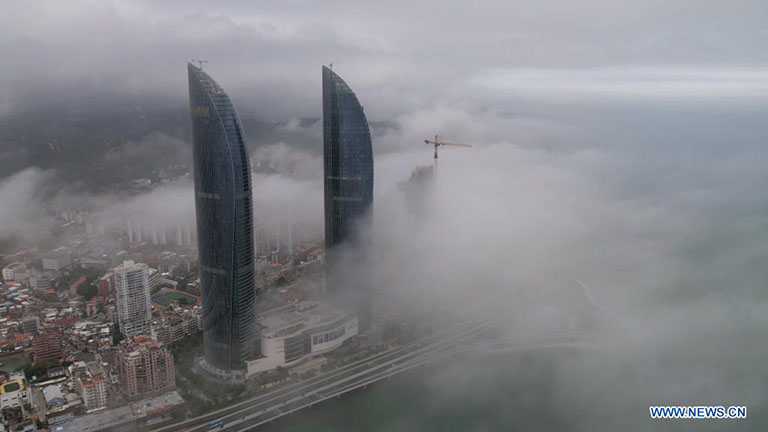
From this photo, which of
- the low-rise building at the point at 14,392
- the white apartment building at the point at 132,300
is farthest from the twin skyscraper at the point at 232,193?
the low-rise building at the point at 14,392

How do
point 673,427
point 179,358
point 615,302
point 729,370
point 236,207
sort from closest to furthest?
point 673,427
point 729,370
point 236,207
point 179,358
point 615,302

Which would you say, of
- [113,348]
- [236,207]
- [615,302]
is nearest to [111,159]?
[113,348]

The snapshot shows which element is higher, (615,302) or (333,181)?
(333,181)

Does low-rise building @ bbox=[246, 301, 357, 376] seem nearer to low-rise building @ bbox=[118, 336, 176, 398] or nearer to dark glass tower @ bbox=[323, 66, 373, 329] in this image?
dark glass tower @ bbox=[323, 66, 373, 329]

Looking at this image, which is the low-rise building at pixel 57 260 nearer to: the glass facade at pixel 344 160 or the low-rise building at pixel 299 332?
the low-rise building at pixel 299 332

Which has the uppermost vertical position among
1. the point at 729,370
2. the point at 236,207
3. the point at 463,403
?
the point at 236,207

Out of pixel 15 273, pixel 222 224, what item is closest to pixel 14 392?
pixel 222 224

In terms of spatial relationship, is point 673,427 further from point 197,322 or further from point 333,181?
point 197,322
